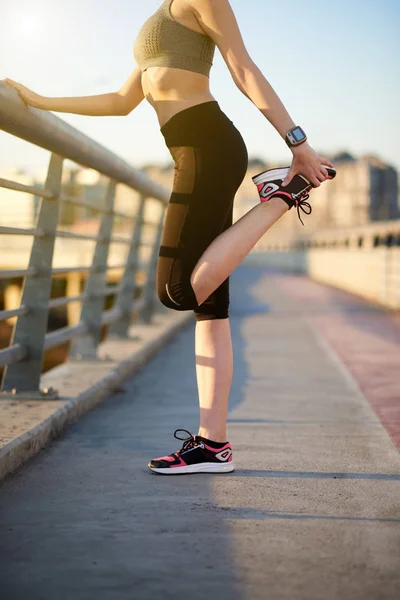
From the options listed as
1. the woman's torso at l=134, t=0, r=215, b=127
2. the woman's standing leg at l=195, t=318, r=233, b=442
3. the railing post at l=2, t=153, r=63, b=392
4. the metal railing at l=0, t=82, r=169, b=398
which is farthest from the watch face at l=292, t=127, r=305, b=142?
the railing post at l=2, t=153, r=63, b=392

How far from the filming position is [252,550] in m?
2.07

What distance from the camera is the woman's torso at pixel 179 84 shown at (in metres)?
2.80

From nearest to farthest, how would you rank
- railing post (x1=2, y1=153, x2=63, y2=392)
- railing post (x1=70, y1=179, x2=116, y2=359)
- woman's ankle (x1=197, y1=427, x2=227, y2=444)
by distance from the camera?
woman's ankle (x1=197, y1=427, x2=227, y2=444) < railing post (x1=2, y1=153, x2=63, y2=392) < railing post (x1=70, y1=179, x2=116, y2=359)

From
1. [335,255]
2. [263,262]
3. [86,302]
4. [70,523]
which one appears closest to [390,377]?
[86,302]

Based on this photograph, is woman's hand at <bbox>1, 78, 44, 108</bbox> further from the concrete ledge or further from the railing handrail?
the concrete ledge

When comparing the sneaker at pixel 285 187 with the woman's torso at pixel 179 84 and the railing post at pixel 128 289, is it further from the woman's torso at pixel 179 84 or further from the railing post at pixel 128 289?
the railing post at pixel 128 289

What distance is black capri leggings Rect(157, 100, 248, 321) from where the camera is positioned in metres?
2.77

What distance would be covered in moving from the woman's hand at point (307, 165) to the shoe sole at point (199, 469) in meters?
0.92

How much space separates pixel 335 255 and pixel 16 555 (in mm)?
20891

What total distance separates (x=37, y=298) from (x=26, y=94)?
1.02 metres

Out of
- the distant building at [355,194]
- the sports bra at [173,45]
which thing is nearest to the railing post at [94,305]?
the sports bra at [173,45]

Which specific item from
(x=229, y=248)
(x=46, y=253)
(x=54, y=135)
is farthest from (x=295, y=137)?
(x=46, y=253)

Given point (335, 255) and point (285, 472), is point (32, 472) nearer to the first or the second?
point (285, 472)

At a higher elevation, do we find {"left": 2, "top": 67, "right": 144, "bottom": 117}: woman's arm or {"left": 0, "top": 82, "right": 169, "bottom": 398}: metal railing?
{"left": 2, "top": 67, "right": 144, "bottom": 117}: woman's arm
